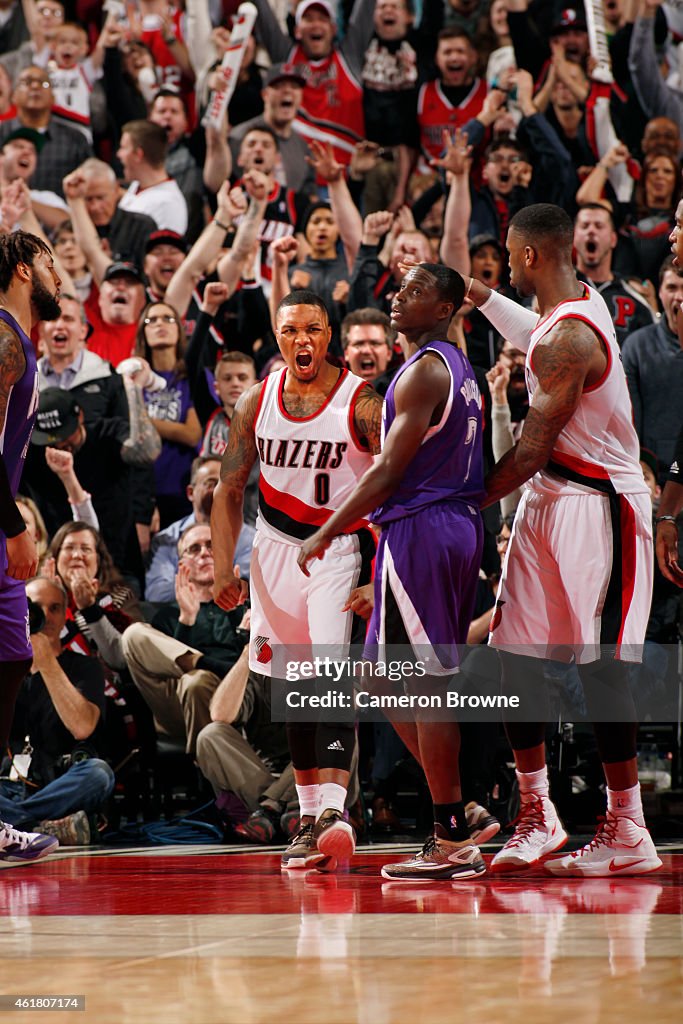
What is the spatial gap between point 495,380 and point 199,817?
2.49 m

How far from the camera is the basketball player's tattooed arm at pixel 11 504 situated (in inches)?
167

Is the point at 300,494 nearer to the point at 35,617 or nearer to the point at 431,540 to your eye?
the point at 431,540

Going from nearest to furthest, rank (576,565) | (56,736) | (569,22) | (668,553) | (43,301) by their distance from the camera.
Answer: (576,565), (668,553), (43,301), (56,736), (569,22)

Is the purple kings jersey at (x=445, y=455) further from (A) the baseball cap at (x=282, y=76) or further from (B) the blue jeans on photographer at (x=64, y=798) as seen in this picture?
(A) the baseball cap at (x=282, y=76)

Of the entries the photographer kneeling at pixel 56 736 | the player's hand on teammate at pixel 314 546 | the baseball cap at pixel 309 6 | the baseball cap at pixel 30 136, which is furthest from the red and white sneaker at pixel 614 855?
the baseball cap at pixel 309 6

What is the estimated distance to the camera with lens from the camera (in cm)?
594

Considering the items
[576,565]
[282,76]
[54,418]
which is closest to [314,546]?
[576,565]

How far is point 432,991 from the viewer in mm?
2432

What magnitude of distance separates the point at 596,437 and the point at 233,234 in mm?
5315

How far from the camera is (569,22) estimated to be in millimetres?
9578

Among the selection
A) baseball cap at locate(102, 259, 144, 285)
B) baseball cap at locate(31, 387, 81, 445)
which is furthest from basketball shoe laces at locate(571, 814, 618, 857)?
baseball cap at locate(102, 259, 144, 285)

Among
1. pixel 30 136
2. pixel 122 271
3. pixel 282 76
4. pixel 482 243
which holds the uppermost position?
pixel 282 76

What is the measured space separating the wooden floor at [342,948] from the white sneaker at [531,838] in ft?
0.25

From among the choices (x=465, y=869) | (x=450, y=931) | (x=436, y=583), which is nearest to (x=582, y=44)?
(x=436, y=583)
